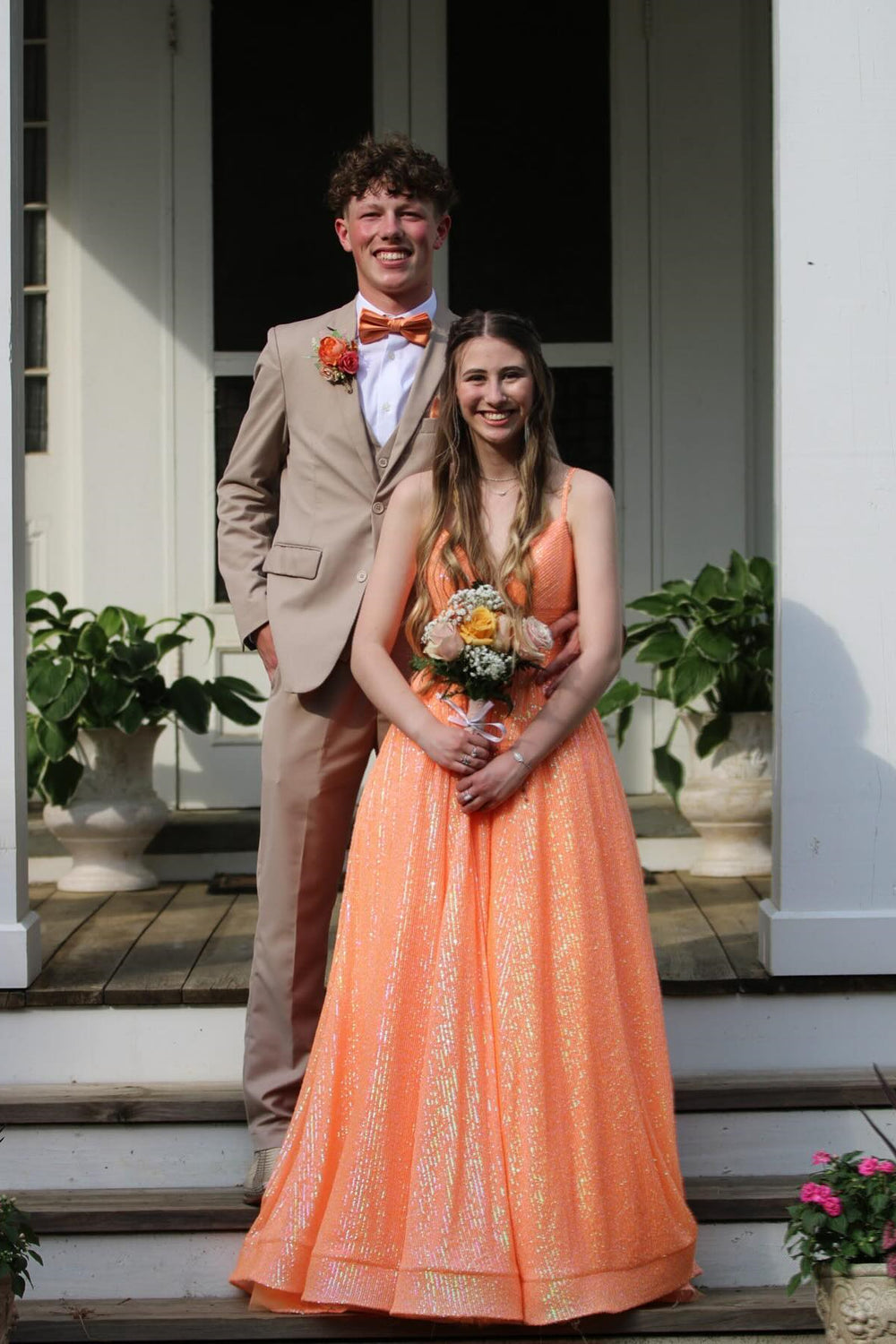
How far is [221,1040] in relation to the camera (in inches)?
136

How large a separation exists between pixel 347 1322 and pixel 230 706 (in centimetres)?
222

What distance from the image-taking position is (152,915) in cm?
427

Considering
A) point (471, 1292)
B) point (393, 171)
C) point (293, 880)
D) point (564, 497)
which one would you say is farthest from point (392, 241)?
point (471, 1292)

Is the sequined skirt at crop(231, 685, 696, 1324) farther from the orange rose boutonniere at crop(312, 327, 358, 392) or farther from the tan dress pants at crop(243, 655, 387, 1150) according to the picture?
the orange rose boutonniere at crop(312, 327, 358, 392)

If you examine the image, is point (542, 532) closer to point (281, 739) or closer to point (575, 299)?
point (281, 739)

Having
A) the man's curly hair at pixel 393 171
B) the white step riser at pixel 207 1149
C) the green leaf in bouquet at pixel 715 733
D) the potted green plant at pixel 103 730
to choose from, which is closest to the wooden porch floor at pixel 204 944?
the potted green plant at pixel 103 730

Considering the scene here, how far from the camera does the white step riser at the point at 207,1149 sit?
3.29 metres

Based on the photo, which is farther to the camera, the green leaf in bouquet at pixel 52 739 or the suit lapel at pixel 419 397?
the green leaf in bouquet at pixel 52 739

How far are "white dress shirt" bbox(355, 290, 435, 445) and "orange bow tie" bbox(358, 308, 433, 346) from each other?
0.6 inches

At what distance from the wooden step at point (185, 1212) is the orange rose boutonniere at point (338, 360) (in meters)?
1.61

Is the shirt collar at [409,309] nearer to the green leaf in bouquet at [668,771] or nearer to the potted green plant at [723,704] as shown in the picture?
the potted green plant at [723,704]

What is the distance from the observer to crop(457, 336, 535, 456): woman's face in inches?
113

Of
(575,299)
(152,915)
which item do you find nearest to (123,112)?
(575,299)

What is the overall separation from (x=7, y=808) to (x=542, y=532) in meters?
1.40
